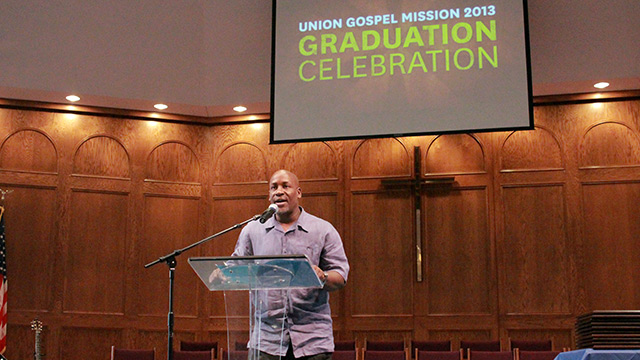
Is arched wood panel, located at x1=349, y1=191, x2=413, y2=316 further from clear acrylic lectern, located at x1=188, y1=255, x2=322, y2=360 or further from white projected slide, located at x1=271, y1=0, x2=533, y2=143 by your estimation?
clear acrylic lectern, located at x1=188, y1=255, x2=322, y2=360

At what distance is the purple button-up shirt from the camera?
3316 millimetres

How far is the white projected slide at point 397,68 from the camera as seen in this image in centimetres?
762

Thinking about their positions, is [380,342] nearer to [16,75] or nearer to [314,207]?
[314,207]

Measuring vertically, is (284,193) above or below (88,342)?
above

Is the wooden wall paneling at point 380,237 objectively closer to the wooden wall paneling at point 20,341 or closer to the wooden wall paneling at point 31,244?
the wooden wall paneling at point 31,244

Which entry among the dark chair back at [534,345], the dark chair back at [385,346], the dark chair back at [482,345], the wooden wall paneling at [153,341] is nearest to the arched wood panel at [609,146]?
the dark chair back at [534,345]

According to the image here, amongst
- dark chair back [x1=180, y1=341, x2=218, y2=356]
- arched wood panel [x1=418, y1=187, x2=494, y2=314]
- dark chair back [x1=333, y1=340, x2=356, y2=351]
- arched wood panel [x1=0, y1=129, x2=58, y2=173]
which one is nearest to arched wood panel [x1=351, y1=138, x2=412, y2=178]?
arched wood panel [x1=418, y1=187, x2=494, y2=314]

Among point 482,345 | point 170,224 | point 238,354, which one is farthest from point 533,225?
point 238,354

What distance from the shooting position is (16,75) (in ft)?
26.9

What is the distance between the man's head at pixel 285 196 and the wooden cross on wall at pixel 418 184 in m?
5.00

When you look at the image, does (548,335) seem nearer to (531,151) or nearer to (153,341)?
(531,151)

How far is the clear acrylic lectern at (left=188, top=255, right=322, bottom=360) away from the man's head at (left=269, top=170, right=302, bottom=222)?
1.72 ft

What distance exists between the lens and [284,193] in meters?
3.73

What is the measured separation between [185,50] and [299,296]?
5851 mm
